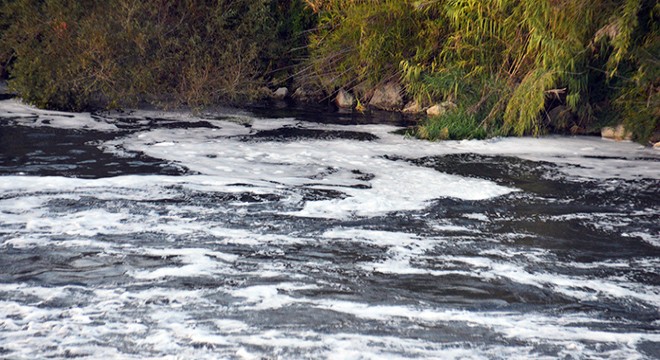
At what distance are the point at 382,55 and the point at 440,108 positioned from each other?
1250 millimetres

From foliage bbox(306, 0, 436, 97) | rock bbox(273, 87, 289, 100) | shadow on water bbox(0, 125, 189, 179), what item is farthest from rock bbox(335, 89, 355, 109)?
shadow on water bbox(0, 125, 189, 179)

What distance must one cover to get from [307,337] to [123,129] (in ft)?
22.4

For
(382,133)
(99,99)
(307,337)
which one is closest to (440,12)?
(382,133)

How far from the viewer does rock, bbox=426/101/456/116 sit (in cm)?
1074

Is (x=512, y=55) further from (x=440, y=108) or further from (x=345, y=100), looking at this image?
(x=345, y=100)

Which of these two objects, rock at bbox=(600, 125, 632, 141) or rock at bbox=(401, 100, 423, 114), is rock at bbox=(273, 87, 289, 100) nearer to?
rock at bbox=(401, 100, 423, 114)

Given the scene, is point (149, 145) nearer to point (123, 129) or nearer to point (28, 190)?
point (123, 129)

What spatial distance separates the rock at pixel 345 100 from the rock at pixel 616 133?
4.41m

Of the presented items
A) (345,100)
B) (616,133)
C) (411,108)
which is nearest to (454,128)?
(616,133)

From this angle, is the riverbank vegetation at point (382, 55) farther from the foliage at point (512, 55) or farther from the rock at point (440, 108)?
the rock at point (440, 108)

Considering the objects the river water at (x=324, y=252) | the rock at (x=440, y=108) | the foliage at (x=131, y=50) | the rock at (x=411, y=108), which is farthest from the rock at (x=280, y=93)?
the river water at (x=324, y=252)

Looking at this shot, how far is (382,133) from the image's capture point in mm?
10500

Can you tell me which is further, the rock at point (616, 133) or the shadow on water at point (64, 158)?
the rock at point (616, 133)

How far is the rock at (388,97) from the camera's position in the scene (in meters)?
13.0
